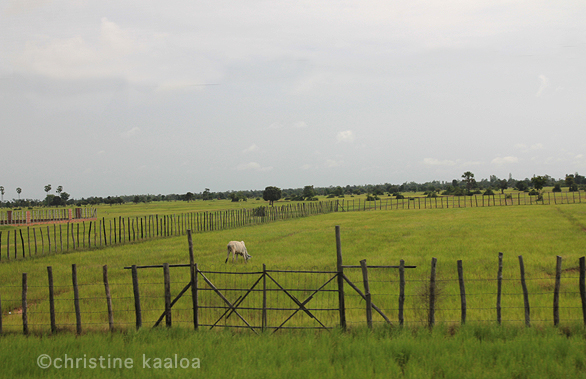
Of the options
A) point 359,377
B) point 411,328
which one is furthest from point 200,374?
point 411,328

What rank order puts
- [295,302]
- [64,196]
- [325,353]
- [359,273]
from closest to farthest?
1. [325,353]
2. [295,302]
3. [359,273]
4. [64,196]

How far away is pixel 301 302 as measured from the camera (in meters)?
12.2

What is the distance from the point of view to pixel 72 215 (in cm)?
5538

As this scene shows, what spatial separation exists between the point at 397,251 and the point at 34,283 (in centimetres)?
1735

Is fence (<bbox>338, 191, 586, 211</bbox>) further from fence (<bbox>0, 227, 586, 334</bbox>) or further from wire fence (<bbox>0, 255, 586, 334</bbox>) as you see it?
fence (<bbox>0, 227, 586, 334</bbox>)

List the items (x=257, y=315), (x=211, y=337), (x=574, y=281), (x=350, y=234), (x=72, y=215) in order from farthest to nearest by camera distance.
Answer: (x=72, y=215) < (x=350, y=234) < (x=574, y=281) < (x=257, y=315) < (x=211, y=337)


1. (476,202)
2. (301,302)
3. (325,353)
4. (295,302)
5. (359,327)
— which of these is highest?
(295,302)

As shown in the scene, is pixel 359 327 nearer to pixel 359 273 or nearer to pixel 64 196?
pixel 359 273

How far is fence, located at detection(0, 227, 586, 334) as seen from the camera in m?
9.06

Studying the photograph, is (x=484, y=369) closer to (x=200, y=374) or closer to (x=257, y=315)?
(x=200, y=374)

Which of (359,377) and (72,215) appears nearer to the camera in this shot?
(359,377)

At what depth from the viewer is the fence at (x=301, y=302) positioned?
9062 mm

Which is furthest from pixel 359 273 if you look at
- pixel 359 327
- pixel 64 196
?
pixel 64 196

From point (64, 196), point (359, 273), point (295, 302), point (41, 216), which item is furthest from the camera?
point (64, 196)
